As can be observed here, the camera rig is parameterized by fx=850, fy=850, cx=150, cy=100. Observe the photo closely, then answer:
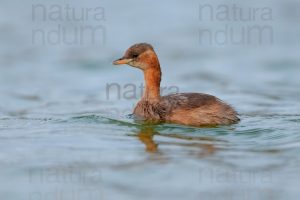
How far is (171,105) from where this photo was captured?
13.6 metres

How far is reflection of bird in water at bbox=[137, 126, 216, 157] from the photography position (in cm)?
1199

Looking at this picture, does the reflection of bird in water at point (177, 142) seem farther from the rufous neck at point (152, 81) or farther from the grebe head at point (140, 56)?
the grebe head at point (140, 56)

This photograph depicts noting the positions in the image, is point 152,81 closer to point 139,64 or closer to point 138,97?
point 139,64

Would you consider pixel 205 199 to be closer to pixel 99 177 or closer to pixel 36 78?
pixel 99 177

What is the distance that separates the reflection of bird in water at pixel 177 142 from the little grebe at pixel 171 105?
451 mm

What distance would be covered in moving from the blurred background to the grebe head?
978 mm

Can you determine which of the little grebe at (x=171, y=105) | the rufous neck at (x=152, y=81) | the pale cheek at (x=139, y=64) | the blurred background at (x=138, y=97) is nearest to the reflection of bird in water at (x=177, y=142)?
the blurred background at (x=138, y=97)

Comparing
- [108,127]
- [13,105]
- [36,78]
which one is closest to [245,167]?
[108,127]

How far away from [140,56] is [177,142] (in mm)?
2118

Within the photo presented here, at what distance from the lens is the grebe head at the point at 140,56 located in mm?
13977

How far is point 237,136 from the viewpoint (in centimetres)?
1284

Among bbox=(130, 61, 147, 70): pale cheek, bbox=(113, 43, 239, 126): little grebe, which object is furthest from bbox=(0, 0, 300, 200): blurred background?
bbox=(130, 61, 147, 70): pale cheek

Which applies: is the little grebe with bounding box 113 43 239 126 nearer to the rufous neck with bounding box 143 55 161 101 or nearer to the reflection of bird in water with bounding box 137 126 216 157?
the rufous neck with bounding box 143 55 161 101

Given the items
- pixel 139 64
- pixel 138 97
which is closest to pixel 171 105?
pixel 139 64
